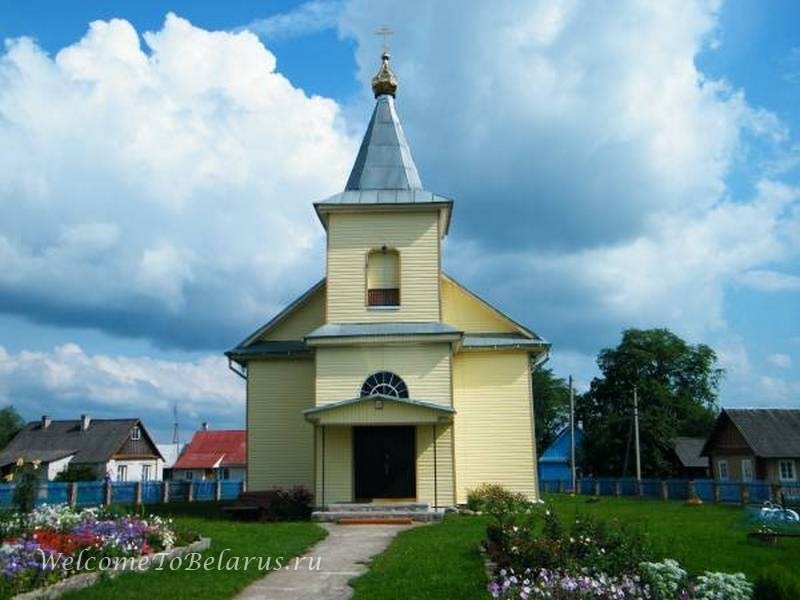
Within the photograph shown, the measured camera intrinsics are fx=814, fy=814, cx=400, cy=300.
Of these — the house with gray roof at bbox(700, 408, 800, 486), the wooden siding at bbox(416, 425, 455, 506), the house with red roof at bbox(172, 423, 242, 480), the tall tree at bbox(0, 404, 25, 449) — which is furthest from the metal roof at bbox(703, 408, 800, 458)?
the tall tree at bbox(0, 404, 25, 449)

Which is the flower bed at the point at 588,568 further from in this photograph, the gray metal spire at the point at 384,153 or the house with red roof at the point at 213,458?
the house with red roof at the point at 213,458

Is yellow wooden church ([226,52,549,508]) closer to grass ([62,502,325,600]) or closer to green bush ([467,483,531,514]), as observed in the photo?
green bush ([467,483,531,514])

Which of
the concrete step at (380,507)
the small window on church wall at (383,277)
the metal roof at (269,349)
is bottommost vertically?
the concrete step at (380,507)

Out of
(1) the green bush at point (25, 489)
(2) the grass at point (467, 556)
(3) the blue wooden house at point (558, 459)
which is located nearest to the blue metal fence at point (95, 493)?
(1) the green bush at point (25, 489)

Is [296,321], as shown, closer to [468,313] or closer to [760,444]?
[468,313]

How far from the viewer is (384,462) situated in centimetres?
2139

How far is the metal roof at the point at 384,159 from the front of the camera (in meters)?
23.8

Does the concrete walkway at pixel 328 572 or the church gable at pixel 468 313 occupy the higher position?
the church gable at pixel 468 313

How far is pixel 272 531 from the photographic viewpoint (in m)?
16.3

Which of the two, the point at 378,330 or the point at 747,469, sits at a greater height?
the point at 378,330

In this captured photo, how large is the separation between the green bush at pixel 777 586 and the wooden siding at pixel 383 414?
44.1 ft

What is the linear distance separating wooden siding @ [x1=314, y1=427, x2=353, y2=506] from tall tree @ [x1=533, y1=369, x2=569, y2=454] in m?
58.1

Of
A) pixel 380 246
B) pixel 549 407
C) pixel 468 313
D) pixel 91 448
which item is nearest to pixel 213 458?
pixel 91 448

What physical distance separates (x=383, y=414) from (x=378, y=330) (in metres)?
2.49
